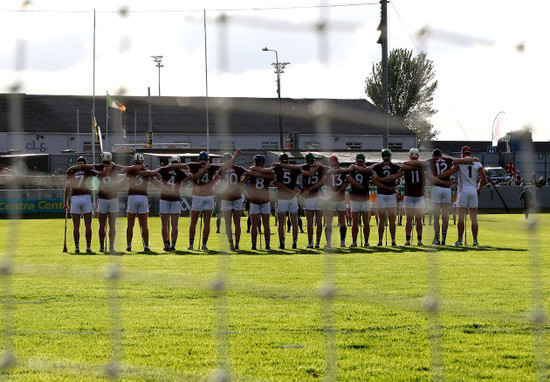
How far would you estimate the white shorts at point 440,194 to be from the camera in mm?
16250

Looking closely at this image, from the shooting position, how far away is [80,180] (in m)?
17.4

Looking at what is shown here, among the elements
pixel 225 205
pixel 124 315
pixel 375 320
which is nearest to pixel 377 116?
pixel 375 320

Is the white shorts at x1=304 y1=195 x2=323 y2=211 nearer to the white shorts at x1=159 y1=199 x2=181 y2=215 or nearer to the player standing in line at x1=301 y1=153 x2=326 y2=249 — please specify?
the player standing in line at x1=301 y1=153 x2=326 y2=249

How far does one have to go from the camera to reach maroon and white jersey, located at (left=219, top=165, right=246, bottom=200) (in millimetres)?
15922

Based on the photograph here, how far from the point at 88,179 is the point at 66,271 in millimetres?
12181

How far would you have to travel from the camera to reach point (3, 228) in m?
29.2

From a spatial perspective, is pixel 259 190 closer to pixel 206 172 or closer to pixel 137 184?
pixel 206 172

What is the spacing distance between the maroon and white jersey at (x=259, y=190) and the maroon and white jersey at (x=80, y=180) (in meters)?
2.95

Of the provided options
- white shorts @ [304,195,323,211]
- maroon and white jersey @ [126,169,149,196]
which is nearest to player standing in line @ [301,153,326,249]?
white shorts @ [304,195,323,211]

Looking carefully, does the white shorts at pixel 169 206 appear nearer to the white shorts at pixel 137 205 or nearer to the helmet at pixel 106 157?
the white shorts at pixel 137 205

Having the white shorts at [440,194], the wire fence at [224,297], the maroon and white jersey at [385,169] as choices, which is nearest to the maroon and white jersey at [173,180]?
the maroon and white jersey at [385,169]

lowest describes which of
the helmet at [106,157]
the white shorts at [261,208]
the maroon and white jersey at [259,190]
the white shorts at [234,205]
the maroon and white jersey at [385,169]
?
the white shorts at [261,208]

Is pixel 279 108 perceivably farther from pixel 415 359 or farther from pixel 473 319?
pixel 473 319

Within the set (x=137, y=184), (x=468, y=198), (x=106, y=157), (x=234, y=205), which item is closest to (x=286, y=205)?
(x=234, y=205)
